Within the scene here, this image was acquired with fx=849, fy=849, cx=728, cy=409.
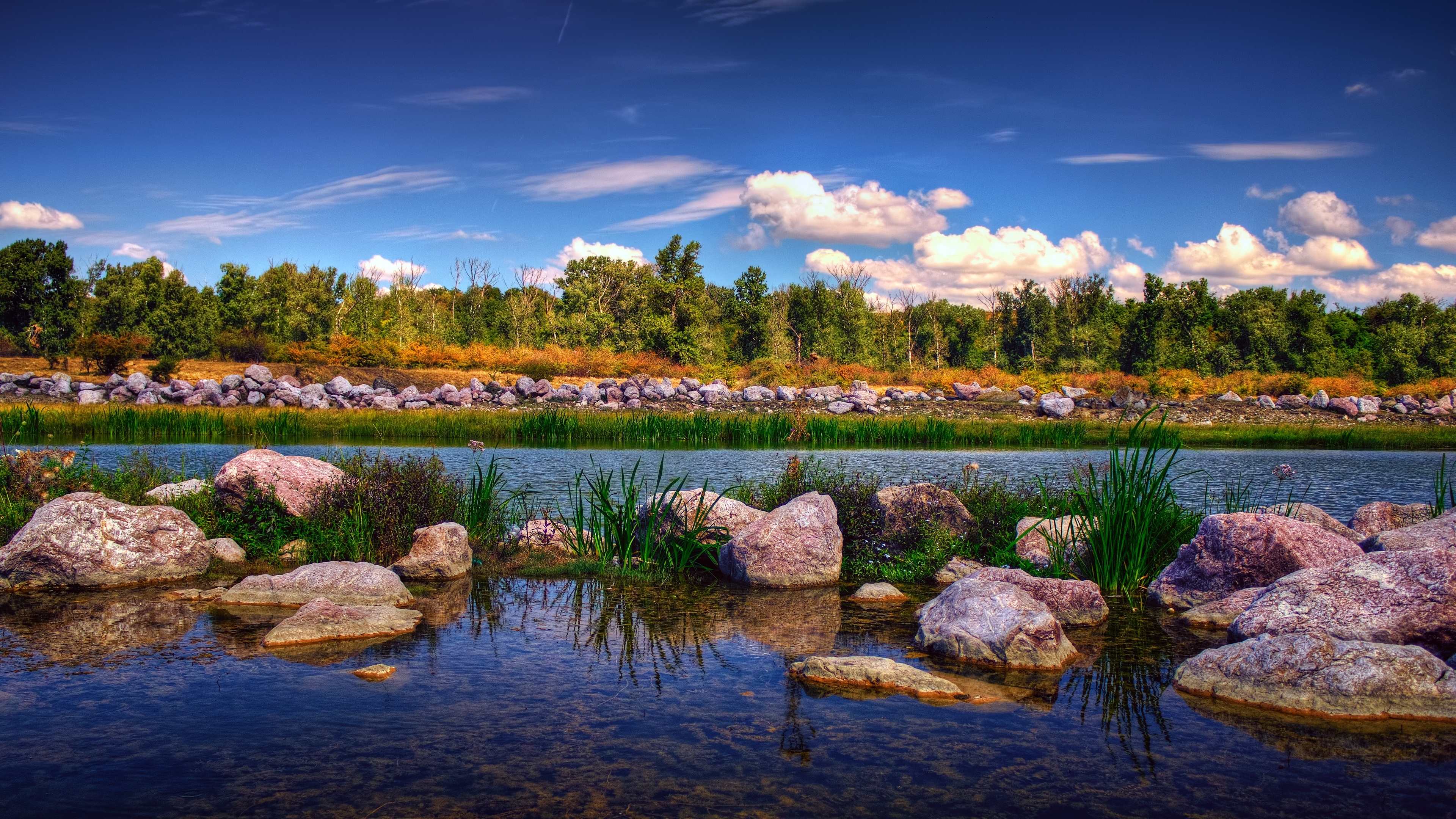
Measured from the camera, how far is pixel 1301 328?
183ft

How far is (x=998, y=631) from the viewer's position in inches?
232

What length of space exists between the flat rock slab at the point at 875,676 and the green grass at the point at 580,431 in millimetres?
13233

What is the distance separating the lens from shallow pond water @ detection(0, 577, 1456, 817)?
3834 millimetres

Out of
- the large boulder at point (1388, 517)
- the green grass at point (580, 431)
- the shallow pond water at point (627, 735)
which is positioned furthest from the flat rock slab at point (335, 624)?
the green grass at point (580, 431)

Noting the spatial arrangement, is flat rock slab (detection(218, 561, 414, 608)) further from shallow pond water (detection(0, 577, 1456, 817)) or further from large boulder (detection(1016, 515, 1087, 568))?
large boulder (detection(1016, 515, 1087, 568))

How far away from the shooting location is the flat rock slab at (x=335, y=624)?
609 cm

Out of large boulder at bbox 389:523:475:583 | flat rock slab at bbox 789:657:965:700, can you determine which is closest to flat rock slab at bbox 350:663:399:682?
flat rock slab at bbox 789:657:965:700

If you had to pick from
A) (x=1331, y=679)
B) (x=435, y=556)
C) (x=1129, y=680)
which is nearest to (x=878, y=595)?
(x=1129, y=680)

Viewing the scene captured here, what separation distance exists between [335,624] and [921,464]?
47.1ft

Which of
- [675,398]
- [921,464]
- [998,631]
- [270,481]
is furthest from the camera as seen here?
[675,398]

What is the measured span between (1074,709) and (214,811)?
4.52 metres

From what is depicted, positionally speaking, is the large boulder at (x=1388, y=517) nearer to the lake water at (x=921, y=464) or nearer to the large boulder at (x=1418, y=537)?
the large boulder at (x=1418, y=537)

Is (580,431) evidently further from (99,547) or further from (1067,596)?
(1067,596)

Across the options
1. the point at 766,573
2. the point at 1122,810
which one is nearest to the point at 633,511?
the point at 766,573
